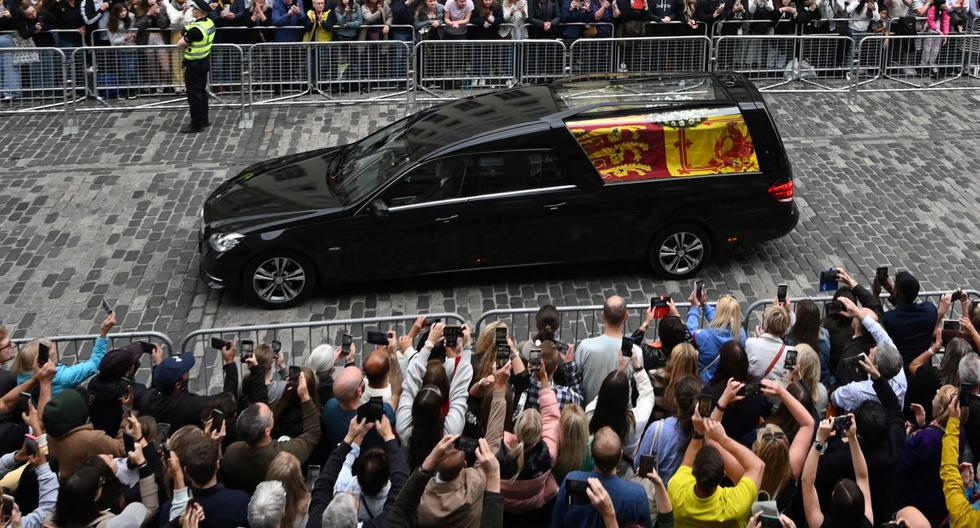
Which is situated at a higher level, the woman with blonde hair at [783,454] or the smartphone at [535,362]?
the smartphone at [535,362]

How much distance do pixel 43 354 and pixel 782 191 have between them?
7399 mm

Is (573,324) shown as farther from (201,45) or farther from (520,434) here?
(201,45)

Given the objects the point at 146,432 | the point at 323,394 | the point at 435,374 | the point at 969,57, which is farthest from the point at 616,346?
the point at 969,57

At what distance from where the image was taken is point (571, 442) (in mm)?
7336

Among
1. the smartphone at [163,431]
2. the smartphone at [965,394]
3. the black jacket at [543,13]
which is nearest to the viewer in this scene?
the smartphone at [163,431]

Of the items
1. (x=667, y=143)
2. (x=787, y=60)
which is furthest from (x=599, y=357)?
(x=787, y=60)

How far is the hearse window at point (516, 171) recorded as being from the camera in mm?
12352

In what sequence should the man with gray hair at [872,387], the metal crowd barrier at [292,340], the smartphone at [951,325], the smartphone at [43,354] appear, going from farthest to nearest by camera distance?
1. the metal crowd barrier at [292,340]
2. the smartphone at [951,325]
3. the smartphone at [43,354]
4. the man with gray hair at [872,387]

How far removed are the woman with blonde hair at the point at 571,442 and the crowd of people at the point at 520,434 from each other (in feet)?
0.04

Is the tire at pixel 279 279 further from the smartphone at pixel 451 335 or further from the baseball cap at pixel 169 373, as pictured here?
the smartphone at pixel 451 335

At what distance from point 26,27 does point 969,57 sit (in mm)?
13648

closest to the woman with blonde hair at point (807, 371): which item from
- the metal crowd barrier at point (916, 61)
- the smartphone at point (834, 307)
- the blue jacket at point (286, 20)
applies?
the smartphone at point (834, 307)

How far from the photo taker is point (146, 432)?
24.4 feet

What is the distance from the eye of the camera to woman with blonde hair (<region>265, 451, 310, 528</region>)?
674 cm
